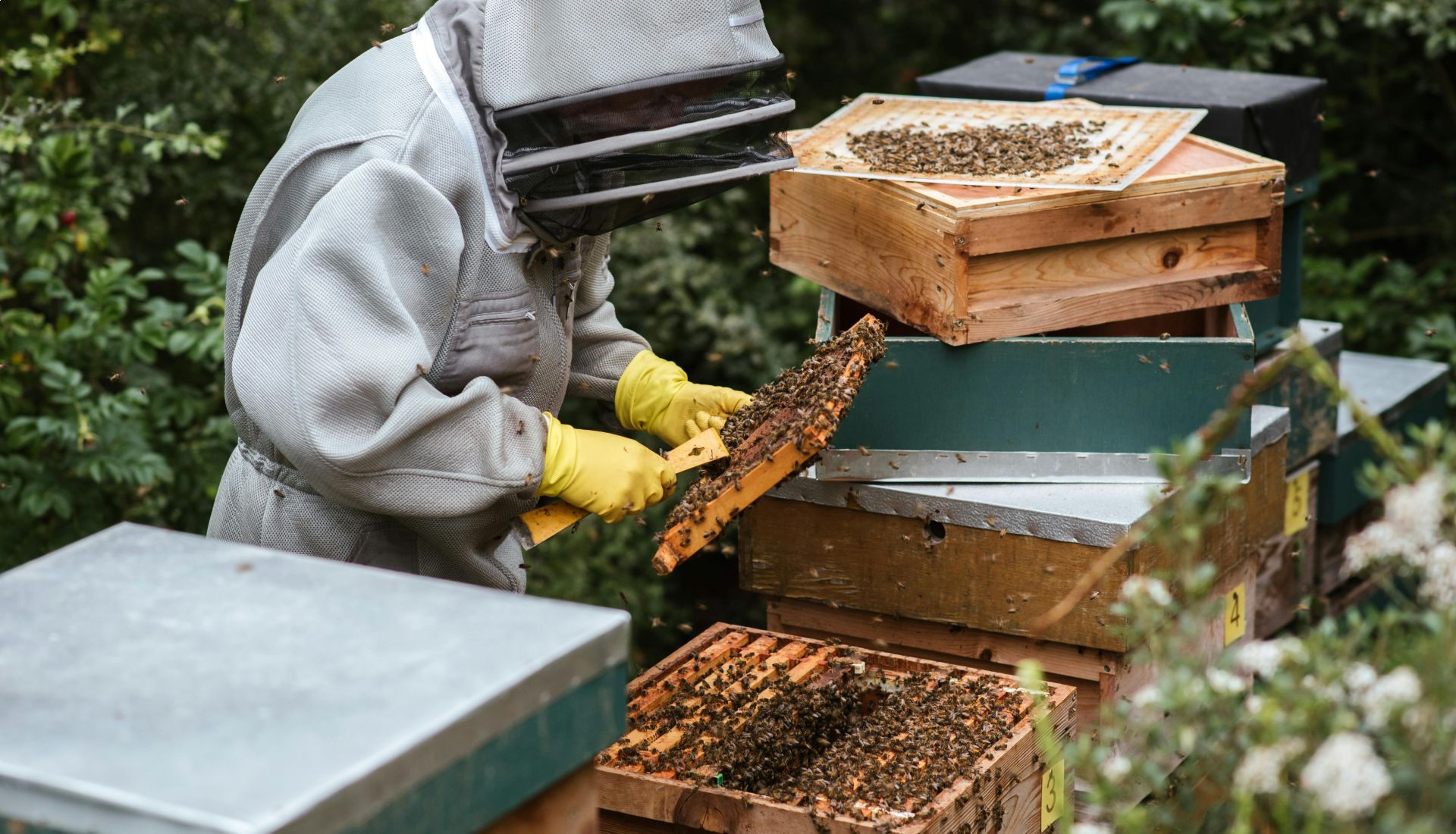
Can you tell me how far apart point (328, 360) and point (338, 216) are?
23cm

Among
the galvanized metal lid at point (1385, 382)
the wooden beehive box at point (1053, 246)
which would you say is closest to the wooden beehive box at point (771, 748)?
the wooden beehive box at point (1053, 246)

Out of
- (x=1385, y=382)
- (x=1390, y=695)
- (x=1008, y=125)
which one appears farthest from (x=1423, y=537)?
(x=1385, y=382)

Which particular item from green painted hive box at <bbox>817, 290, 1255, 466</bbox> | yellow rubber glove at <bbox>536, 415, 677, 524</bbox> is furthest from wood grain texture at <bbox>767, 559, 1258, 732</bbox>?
yellow rubber glove at <bbox>536, 415, 677, 524</bbox>

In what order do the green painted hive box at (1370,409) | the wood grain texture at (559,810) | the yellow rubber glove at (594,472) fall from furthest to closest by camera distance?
the green painted hive box at (1370,409), the yellow rubber glove at (594,472), the wood grain texture at (559,810)

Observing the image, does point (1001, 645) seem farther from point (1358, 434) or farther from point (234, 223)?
point (234, 223)

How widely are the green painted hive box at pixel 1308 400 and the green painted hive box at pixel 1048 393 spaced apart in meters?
0.75

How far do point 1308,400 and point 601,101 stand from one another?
99.6 inches

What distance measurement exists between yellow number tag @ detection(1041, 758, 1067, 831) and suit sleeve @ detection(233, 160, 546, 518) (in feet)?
3.85

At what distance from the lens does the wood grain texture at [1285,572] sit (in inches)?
156

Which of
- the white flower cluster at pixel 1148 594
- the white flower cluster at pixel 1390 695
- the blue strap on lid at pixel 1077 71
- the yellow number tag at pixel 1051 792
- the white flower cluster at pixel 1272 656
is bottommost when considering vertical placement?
the yellow number tag at pixel 1051 792

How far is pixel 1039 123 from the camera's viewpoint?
11.6 feet

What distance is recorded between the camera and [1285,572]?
4082 mm

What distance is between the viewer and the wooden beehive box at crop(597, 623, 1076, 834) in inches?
91.7

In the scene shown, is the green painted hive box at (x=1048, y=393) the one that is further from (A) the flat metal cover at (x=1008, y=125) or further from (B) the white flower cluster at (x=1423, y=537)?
(B) the white flower cluster at (x=1423, y=537)
